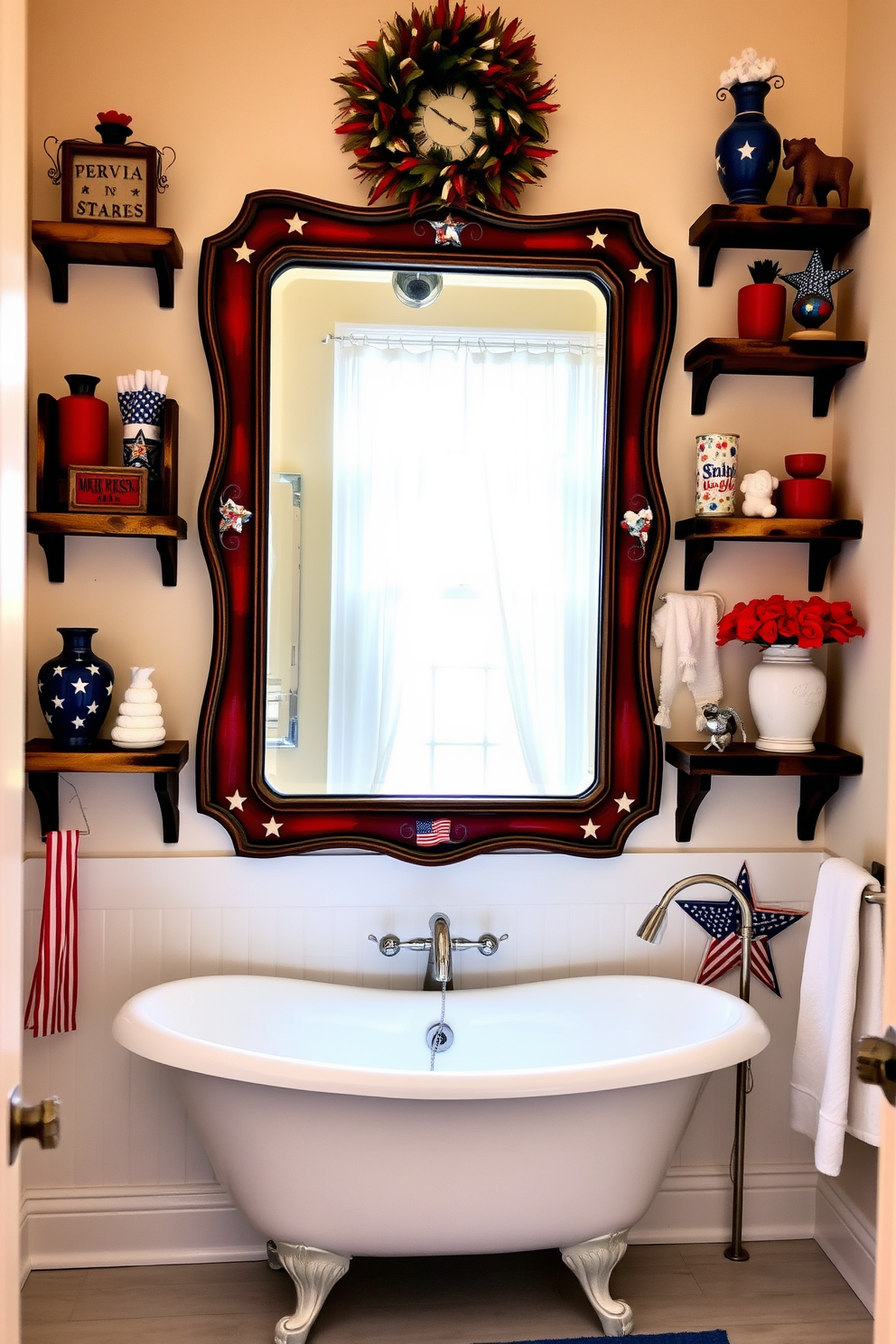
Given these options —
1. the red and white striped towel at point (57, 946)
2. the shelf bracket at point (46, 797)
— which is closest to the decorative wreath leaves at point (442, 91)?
the shelf bracket at point (46, 797)

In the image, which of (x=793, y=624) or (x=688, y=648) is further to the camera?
(x=688, y=648)

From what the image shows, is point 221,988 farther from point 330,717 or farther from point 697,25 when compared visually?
point 697,25

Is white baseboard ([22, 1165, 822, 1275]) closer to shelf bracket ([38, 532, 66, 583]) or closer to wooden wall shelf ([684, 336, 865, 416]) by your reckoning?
shelf bracket ([38, 532, 66, 583])

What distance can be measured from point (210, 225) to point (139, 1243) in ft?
7.63

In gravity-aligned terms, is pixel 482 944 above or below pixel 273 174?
below

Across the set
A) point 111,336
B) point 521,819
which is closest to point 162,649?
point 111,336

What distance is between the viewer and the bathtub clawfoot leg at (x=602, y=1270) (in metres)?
2.33

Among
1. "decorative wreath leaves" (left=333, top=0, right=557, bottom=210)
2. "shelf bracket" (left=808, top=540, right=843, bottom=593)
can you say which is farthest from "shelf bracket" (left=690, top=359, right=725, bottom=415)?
"decorative wreath leaves" (left=333, top=0, right=557, bottom=210)

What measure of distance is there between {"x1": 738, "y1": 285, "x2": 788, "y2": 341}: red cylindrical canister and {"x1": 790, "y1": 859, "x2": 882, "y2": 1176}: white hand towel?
1.19 meters

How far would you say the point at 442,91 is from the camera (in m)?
2.55

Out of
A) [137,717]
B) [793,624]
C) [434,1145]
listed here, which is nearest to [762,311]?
[793,624]

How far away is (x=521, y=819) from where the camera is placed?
2.69m

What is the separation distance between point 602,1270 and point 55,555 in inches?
75.6

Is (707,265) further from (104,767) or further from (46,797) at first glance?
(46,797)
